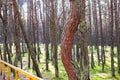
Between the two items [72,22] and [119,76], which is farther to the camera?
[119,76]

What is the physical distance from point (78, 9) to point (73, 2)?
279 mm

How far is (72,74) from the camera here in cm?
903

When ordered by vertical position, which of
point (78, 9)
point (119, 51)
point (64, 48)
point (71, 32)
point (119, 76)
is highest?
point (78, 9)

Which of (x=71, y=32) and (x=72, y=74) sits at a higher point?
(x=71, y=32)

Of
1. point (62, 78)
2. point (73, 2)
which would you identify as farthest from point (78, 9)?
point (62, 78)

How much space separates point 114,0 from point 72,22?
2217 cm

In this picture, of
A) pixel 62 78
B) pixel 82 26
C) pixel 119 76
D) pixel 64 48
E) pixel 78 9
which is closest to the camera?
pixel 78 9

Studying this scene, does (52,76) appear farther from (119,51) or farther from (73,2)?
(73,2)

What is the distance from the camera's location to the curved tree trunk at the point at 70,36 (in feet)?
26.3

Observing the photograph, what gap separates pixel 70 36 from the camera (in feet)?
27.4

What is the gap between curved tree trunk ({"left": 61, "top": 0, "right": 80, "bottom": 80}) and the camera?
803 cm

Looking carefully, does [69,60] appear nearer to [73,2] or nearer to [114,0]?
[73,2]

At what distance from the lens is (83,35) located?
54.9ft

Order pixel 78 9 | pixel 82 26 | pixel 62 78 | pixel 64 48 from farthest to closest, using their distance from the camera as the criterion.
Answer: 1. pixel 62 78
2. pixel 82 26
3. pixel 64 48
4. pixel 78 9
